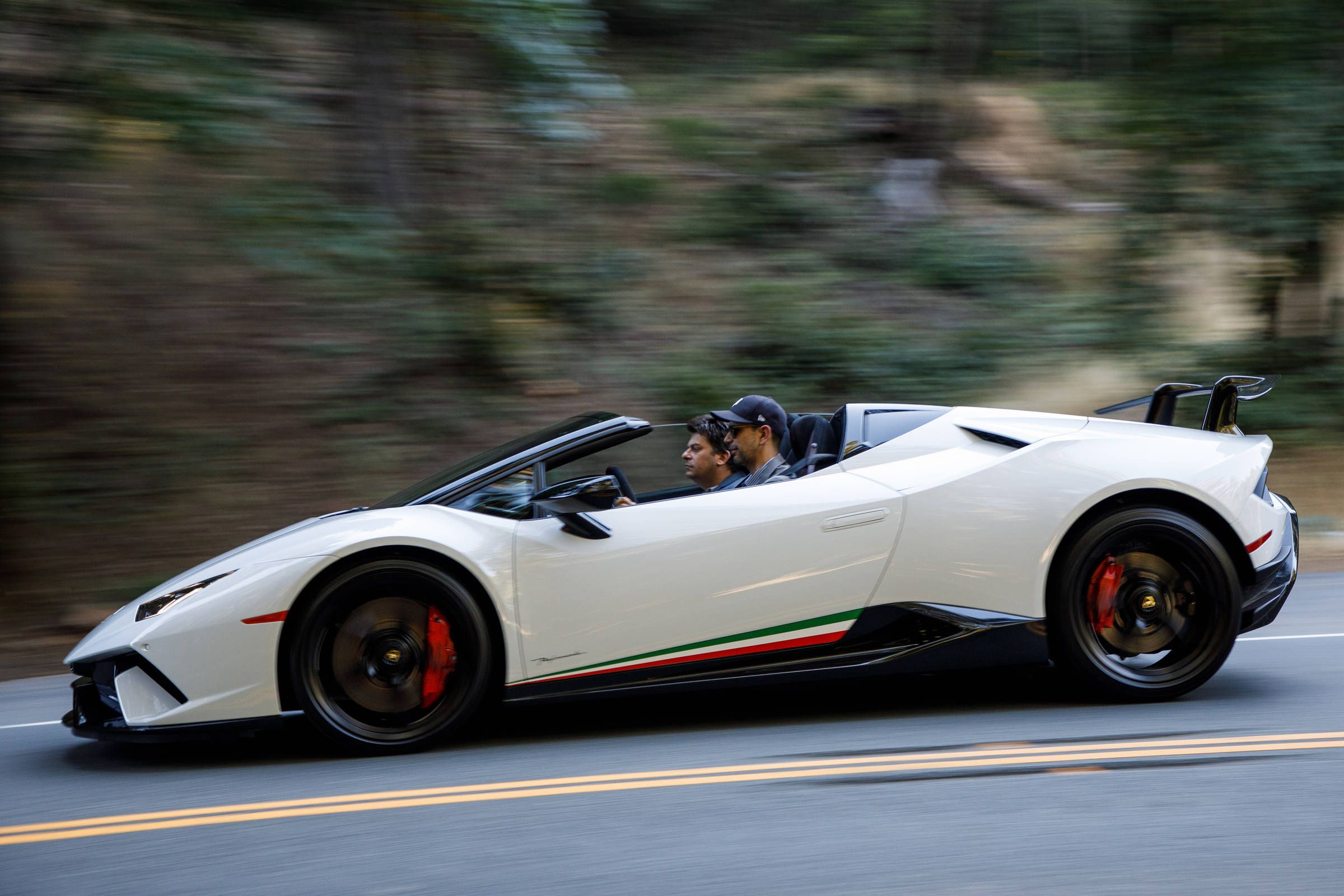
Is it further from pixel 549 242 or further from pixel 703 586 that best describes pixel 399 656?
pixel 549 242

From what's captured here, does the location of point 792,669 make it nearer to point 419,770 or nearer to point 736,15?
point 419,770

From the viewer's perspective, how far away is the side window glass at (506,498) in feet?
14.1

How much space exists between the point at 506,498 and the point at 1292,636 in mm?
3831

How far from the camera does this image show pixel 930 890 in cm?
294

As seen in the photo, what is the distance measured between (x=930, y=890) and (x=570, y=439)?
7.18 feet

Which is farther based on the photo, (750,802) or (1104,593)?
(1104,593)

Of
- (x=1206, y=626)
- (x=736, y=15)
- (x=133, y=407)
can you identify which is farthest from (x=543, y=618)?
(x=736, y=15)

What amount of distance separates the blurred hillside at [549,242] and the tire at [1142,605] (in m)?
5.36

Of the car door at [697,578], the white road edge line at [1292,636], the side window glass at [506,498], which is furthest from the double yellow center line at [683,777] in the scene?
the white road edge line at [1292,636]

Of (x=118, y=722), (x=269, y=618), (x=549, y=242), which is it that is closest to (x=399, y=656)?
(x=269, y=618)

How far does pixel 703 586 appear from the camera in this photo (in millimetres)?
4141

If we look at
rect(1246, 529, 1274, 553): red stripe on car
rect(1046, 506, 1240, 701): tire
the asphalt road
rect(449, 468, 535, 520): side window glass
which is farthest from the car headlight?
rect(1246, 529, 1274, 553): red stripe on car

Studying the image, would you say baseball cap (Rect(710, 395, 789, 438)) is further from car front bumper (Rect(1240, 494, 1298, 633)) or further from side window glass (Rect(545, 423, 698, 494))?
car front bumper (Rect(1240, 494, 1298, 633))

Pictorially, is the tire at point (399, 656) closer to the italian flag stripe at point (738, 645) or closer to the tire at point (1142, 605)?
the italian flag stripe at point (738, 645)
